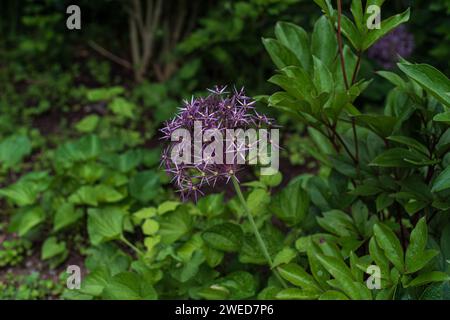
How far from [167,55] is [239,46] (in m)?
0.65

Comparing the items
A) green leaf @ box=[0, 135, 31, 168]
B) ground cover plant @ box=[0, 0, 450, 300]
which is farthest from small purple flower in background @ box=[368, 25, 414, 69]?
green leaf @ box=[0, 135, 31, 168]

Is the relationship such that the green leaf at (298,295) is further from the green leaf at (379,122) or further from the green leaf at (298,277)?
the green leaf at (379,122)

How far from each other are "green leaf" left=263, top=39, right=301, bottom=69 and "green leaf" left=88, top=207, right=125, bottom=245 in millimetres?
918

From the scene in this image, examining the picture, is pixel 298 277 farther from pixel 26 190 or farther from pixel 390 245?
pixel 26 190

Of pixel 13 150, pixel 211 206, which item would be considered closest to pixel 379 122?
pixel 211 206

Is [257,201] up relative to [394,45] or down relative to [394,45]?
down

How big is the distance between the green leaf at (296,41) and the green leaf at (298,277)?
0.64m

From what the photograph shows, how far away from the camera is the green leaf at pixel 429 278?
155cm

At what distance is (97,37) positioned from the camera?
4.64 metres

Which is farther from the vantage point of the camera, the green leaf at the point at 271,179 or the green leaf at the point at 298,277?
the green leaf at the point at 271,179

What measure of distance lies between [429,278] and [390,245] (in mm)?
125

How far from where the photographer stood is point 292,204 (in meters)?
2.12

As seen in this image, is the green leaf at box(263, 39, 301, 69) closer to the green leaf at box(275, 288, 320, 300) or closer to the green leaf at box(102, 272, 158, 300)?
the green leaf at box(275, 288, 320, 300)

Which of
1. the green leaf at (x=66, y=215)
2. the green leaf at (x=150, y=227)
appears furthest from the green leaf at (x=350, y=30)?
the green leaf at (x=66, y=215)
